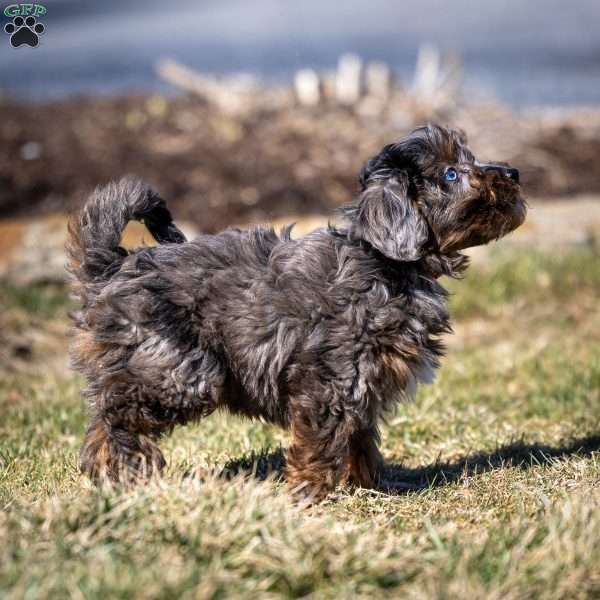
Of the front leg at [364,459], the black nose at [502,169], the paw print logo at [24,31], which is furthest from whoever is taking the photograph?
the paw print logo at [24,31]

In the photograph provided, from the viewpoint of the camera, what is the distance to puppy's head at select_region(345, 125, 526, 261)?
15.3 feet

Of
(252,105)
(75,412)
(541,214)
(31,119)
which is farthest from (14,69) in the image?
(75,412)

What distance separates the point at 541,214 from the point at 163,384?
26.4ft

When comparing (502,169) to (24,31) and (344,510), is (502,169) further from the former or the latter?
(24,31)

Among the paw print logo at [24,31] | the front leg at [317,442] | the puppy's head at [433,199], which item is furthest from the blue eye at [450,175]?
the paw print logo at [24,31]

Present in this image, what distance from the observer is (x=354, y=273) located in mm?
4691

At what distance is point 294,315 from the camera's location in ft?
15.2

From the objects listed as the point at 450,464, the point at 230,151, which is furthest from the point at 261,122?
the point at 450,464

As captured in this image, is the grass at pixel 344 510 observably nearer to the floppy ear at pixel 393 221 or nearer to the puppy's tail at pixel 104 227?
the puppy's tail at pixel 104 227

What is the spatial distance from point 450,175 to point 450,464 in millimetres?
1774

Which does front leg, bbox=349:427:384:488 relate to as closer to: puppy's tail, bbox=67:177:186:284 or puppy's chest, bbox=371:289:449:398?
puppy's chest, bbox=371:289:449:398

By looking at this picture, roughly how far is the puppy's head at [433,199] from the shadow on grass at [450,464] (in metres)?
1.25

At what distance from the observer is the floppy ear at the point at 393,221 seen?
4.64 m

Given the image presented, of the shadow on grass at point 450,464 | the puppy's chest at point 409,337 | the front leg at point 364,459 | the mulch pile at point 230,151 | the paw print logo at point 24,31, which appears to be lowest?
the shadow on grass at point 450,464
